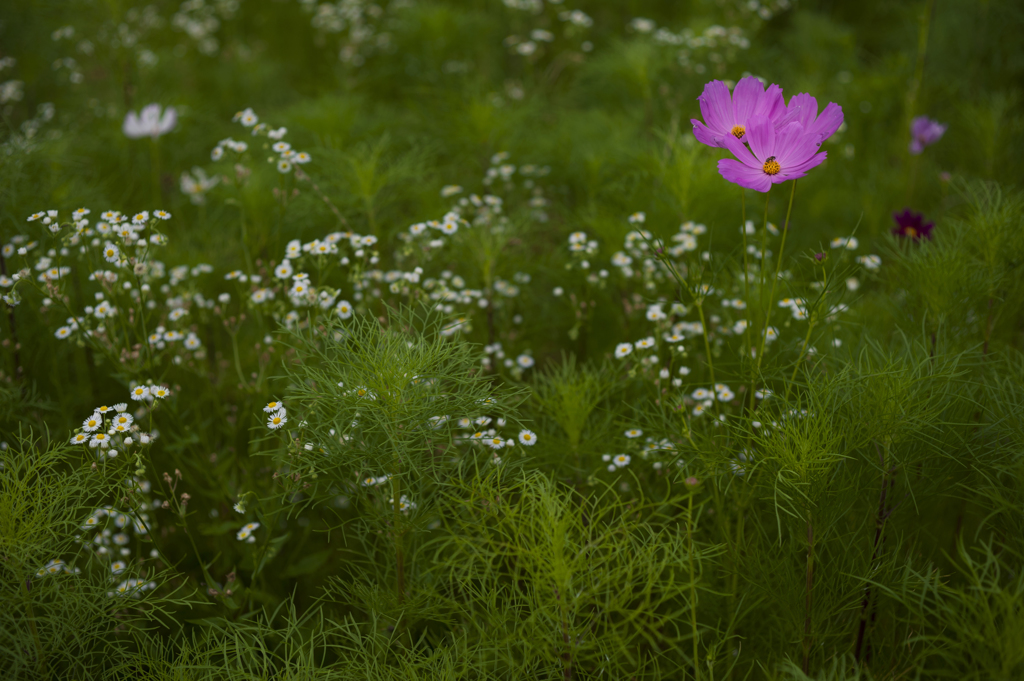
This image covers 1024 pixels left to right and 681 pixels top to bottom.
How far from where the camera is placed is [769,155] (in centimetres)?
134

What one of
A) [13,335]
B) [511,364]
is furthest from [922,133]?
Answer: [13,335]

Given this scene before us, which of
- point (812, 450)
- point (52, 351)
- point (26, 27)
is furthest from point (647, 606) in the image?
point (26, 27)

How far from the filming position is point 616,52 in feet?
13.2

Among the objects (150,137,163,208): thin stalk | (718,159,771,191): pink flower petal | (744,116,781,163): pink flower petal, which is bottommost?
(150,137,163,208): thin stalk

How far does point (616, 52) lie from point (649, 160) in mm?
1653

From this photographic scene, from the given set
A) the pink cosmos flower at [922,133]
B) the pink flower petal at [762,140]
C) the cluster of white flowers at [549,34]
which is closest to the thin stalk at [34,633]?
the pink flower petal at [762,140]

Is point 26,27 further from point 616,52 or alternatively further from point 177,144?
point 616,52

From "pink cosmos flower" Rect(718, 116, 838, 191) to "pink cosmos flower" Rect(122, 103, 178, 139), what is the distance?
2.96 m

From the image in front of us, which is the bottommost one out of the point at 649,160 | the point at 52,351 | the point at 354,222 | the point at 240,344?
the point at 240,344

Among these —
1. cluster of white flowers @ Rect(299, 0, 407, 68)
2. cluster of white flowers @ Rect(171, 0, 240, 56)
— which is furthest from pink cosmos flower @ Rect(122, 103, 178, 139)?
cluster of white flowers @ Rect(171, 0, 240, 56)

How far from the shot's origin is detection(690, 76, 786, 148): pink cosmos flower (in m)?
1.37

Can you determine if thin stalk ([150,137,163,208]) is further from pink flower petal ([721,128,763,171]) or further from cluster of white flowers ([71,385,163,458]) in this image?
pink flower petal ([721,128,763,171])

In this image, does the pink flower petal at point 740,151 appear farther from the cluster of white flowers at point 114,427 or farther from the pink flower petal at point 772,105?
the cluster of white flowers at point 114,427

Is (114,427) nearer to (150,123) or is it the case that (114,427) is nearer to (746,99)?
(746,99)
